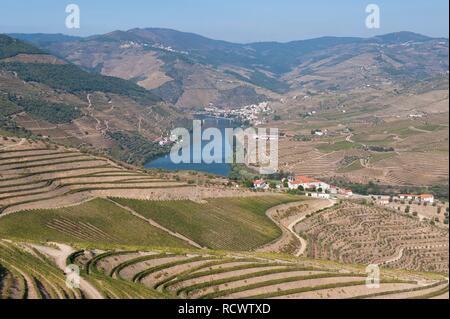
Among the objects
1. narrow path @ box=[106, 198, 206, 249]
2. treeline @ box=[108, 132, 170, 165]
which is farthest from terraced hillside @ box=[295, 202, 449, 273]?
treeline @ box=[108, 132, 170, 165]

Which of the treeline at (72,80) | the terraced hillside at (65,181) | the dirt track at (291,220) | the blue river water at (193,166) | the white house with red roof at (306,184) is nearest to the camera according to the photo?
the dirt track at (291,220)

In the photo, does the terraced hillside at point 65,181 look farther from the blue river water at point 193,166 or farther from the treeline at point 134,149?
the treeline at point 134,149

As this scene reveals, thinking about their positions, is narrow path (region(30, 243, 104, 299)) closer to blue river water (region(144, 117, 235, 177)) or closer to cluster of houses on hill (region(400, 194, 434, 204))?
cluster of houses on hill (region(400, 194, 434, 204))

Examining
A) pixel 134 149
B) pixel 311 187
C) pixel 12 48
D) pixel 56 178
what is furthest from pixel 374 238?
pixel 12 48

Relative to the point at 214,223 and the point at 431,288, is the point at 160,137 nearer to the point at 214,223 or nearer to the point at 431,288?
the point at 214,223

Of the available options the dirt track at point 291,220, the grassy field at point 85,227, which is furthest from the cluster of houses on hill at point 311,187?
the grassy field at point 85,227
